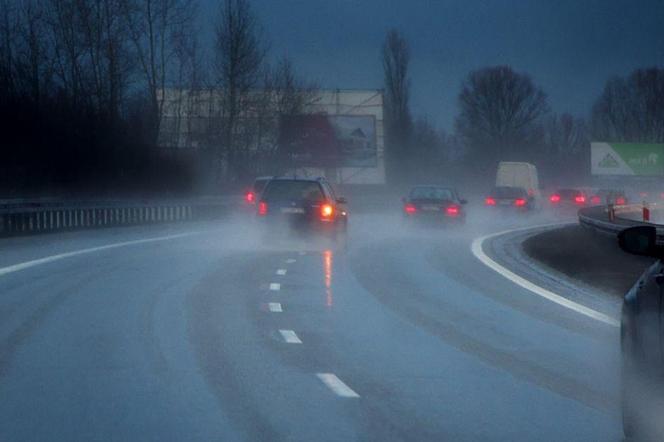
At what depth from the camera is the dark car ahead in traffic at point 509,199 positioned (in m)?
58.8

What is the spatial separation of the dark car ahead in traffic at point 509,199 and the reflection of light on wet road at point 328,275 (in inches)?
1213

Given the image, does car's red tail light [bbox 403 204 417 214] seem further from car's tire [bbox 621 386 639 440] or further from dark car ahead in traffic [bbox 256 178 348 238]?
car's tire [bbox 621 386 639 440]

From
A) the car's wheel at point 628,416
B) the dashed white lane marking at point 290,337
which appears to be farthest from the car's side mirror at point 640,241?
the dashed white lane marking at point 290,337

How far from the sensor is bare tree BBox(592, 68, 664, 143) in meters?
116

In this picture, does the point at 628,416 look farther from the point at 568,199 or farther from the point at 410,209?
the point at 568,199

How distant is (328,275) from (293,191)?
28.0 feet

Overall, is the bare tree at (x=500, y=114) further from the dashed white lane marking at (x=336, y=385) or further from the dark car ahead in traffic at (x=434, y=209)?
the dashed white lane marking at (x=336, y=385)

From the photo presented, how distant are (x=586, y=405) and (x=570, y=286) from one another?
37.8 ft

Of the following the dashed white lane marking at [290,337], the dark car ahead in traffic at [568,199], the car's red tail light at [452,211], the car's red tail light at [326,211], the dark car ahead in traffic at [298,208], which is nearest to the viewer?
the dashed white lane marking at [290,337]

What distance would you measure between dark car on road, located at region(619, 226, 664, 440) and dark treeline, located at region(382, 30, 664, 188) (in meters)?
106

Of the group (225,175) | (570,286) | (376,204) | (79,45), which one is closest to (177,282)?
(570,286)

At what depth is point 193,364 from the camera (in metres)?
10.9

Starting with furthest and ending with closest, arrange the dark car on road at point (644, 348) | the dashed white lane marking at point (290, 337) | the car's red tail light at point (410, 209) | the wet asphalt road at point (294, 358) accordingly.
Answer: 1. the car's red tail light at point (410, 209)
2. the dashed white lane marking at point (290, 337)
3. the wet asphalt road at point (294, 358)
4. the dark car on road at point (644, 348)

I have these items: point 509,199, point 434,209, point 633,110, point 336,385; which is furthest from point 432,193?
point 633,110
